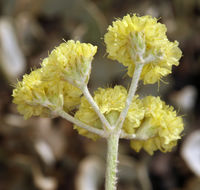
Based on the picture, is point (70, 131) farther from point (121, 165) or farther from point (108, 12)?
point (108, 12)


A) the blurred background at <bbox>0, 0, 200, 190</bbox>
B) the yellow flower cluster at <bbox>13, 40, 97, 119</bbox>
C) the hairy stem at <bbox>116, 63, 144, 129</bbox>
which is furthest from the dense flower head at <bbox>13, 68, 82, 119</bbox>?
the blurred background at <bbox>0, 0, 200, 190</bbox>

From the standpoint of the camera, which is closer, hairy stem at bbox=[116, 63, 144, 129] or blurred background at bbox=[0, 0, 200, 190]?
hairy stem at bbox=[116, 63, 144, 129]

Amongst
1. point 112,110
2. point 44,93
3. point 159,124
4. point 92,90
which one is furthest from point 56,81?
point 92,90

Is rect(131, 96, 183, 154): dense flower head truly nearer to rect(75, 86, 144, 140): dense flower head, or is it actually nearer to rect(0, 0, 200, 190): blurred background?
rect(75, 86, 144, 140): dense flower head

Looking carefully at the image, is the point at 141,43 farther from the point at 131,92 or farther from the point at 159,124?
the point at 159,124

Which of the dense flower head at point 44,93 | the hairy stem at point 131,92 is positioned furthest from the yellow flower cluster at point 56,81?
the hairy stem at point 131,92

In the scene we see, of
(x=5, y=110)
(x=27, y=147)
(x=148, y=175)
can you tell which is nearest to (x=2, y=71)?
(x=5, y=110)
